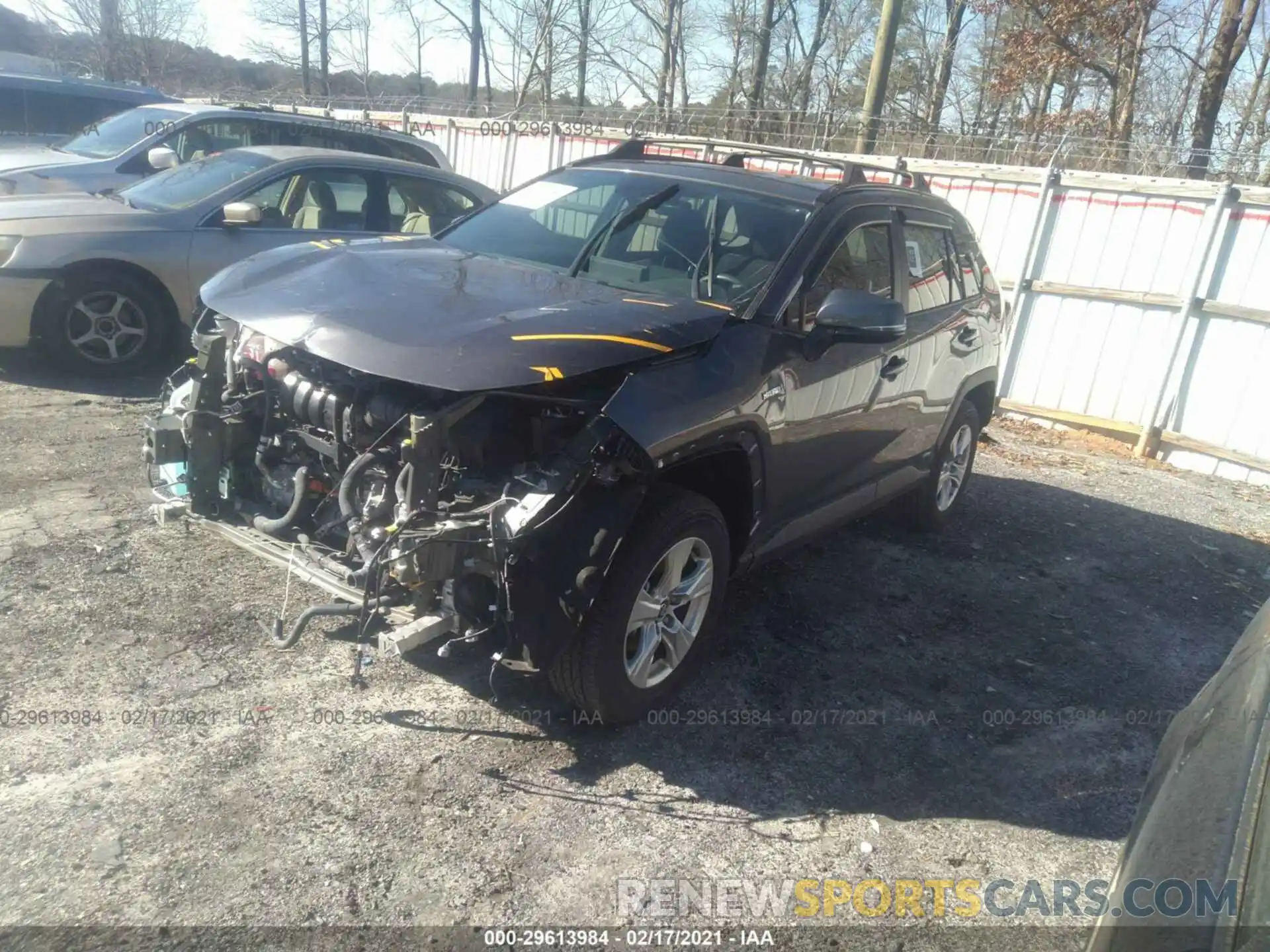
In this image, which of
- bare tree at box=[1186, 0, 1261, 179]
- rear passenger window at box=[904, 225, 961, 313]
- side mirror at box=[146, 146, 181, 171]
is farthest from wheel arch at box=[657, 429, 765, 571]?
bare tree at box=[1186, 0, 1261, 179]

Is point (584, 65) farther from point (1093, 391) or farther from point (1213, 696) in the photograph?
point (1213, 696)

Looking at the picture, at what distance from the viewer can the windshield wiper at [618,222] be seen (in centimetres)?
426

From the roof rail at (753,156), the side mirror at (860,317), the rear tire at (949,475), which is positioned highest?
the roof rail at (753,156)

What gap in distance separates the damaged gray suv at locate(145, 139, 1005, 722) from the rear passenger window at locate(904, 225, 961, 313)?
0.04 metres

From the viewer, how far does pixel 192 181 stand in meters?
7.40

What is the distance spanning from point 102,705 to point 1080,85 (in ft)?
78.5

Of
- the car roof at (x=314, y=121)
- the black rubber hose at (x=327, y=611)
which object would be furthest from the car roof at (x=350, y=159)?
the black rubber hose at (x=327, y=611)

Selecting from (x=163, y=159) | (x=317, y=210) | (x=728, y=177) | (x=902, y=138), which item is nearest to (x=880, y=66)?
(x=902, y=138)

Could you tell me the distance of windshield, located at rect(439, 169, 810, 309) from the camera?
4035 mm

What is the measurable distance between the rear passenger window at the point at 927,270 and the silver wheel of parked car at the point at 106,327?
5202 mm

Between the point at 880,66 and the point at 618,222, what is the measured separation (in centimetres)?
885

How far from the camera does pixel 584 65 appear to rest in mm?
29875

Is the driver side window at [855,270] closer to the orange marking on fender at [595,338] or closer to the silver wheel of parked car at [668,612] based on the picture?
the orange marking on fender at [595,338]
